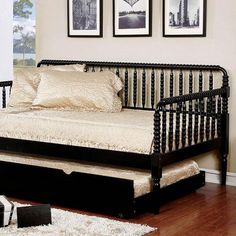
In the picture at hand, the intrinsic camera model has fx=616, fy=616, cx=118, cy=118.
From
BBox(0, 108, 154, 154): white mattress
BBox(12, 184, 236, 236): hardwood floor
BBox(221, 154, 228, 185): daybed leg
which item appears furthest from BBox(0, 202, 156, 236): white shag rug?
BBox(221, 154, 228, 185): daybed leg

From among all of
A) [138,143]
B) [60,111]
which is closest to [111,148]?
[138,143]

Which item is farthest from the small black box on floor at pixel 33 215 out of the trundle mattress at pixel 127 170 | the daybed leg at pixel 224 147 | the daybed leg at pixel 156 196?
the daybed leg at pixel 224 147

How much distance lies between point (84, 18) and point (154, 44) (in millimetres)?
715

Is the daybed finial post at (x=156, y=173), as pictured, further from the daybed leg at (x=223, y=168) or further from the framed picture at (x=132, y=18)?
the framed picture at (x=132, y=18)

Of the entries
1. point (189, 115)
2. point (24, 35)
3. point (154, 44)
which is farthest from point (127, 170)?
point (24, 35)

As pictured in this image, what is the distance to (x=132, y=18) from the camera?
190 inches

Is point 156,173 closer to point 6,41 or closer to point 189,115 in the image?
point 189,115

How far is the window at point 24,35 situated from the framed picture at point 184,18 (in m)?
2.36

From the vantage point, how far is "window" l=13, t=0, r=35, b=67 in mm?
6660

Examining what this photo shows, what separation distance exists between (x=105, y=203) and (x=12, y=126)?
1.12 m

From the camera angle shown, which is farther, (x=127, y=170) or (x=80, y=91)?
(x=80, y=91)

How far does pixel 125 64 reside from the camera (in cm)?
486

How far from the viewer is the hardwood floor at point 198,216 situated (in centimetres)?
335

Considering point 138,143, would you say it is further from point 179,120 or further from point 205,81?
point 205,81
